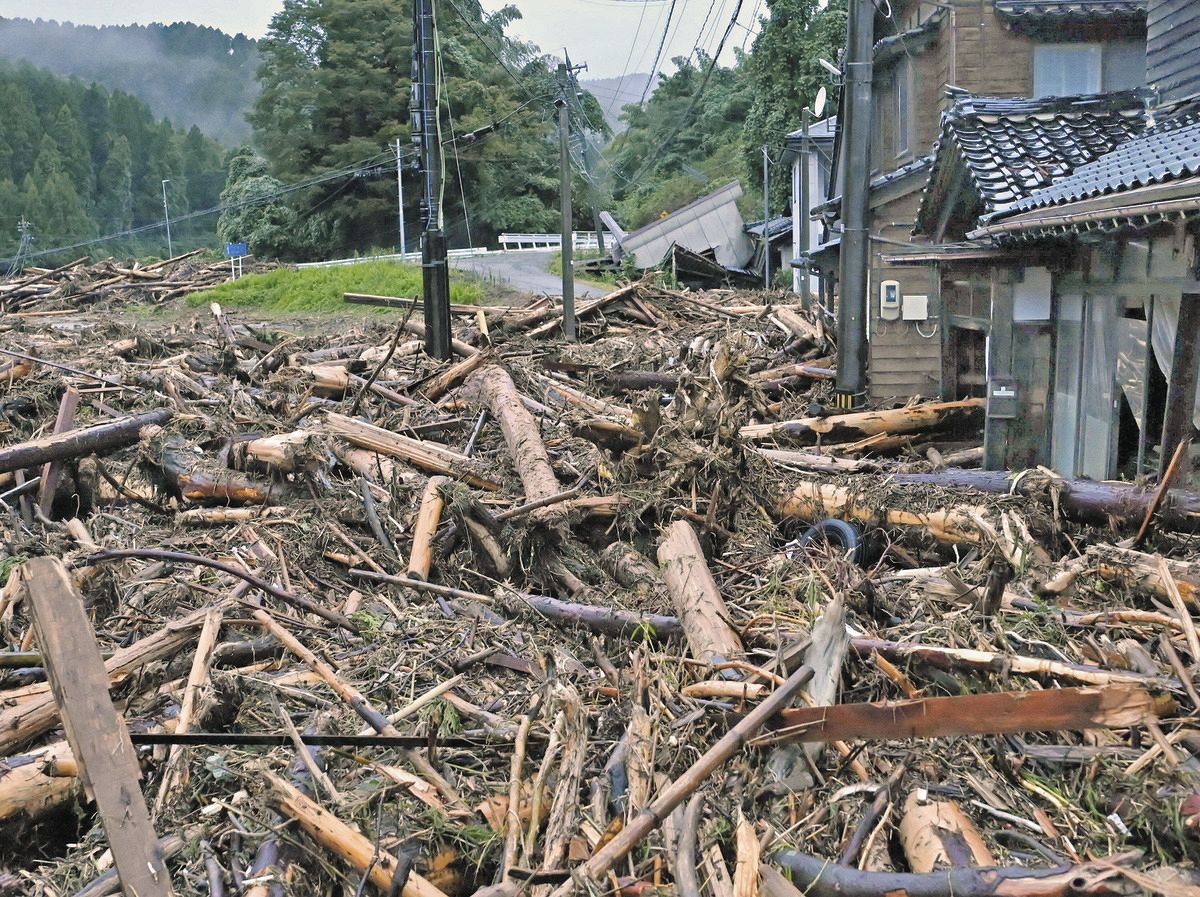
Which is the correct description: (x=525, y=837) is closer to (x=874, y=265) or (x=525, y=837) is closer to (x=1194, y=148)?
(x=1194, y=148)

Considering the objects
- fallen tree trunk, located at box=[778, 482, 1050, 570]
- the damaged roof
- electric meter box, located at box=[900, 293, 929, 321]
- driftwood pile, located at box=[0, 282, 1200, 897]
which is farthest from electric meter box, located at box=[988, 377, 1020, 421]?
electric meter box, located at box=[900, 293, 929, 321]

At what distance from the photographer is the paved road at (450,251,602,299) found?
2728cm

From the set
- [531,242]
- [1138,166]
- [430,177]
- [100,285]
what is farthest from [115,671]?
[531,242]

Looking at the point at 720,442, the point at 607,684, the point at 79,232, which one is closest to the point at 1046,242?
the point at 720,442

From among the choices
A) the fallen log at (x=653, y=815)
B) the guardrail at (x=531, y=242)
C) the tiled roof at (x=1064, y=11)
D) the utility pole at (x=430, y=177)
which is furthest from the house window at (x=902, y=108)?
the guardrail at (x=531, y=242)

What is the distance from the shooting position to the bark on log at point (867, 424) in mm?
10703

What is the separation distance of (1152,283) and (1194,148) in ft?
3.18

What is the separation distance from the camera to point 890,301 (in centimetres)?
1521

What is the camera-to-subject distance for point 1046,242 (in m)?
8.67

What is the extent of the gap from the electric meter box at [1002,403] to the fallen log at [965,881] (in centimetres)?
672

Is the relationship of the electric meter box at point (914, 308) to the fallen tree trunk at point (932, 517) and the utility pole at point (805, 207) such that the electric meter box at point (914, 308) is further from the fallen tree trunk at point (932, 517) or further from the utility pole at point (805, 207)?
the fallen tree trunk at point (932, 517)

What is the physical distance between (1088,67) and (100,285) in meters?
24.7

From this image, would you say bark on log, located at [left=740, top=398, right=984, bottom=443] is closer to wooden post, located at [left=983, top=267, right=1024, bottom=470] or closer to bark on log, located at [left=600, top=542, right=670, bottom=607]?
wooden post, located at [left=983, top=267, right=1024, bottom=470]

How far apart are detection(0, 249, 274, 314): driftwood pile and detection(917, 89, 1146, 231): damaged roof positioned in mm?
22405
